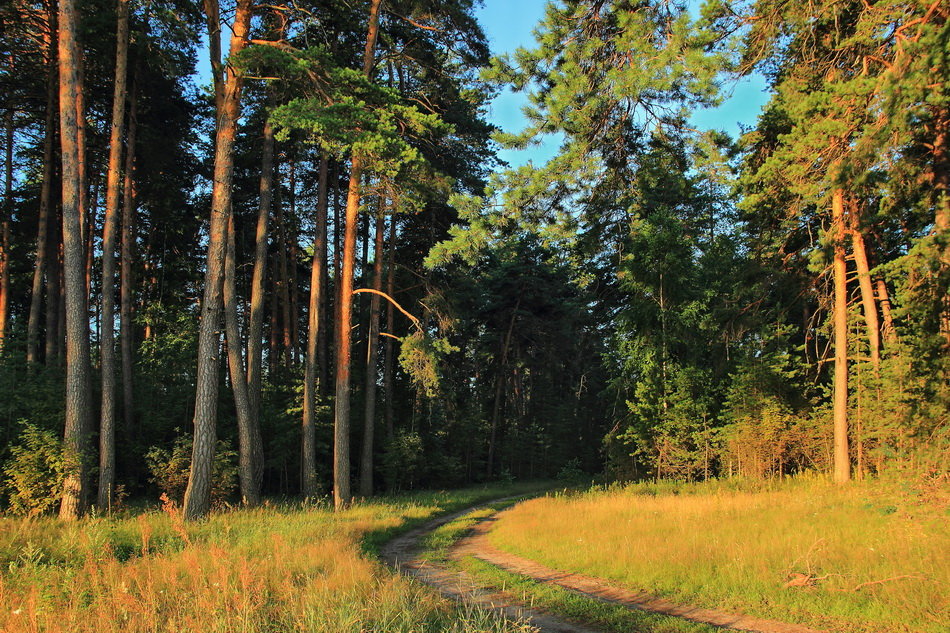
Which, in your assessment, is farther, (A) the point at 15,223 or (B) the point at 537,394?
(B) the point at 537,394

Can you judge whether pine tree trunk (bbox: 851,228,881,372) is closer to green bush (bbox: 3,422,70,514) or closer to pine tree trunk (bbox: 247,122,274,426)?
pine tree trunk (bbox: 247,122,274,426)

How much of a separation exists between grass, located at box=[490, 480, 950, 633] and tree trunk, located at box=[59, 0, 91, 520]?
9.06m

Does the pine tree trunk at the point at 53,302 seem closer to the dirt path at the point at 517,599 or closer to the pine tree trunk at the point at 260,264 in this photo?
the pine tree trunk at the point at 260,264

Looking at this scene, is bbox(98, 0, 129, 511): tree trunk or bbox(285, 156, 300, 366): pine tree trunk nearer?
bbox(98, 0, 129, 511): tree trunk

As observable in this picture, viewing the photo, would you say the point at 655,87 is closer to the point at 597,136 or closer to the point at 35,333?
the point at 597,136

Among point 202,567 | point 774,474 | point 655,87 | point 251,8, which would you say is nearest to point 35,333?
point 251,8

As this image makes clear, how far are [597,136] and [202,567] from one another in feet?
31.1

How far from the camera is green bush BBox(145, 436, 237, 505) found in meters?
14.9

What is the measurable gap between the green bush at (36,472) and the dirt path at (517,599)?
24.0ft

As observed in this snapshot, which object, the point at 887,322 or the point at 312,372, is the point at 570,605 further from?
the point at 312,372

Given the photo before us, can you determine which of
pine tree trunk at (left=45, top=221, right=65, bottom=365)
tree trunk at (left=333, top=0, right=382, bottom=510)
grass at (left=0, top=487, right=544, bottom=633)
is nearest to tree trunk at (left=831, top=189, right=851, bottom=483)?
grass at (left=0, top=487, right=544, bottom=633)

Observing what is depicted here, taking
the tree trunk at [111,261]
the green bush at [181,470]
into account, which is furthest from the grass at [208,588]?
the green bush at [181,470]

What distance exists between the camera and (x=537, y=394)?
37.5 m

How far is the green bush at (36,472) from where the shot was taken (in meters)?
11.2
